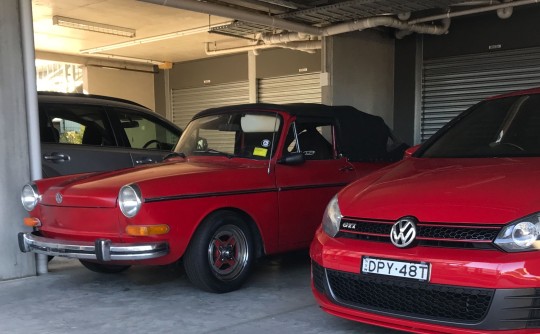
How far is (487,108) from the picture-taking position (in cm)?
431

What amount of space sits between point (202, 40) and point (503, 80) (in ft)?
22.6

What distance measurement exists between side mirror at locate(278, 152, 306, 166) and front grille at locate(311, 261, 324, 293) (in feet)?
5.01

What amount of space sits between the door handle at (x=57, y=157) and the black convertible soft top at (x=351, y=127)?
5.37ft

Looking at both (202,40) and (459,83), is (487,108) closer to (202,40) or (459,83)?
(459,83)

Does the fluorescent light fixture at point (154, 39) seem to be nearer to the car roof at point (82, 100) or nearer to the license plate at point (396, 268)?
the car roof at point (82, 100)

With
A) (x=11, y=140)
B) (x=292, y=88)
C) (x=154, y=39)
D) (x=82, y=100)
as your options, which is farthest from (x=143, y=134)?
(x=292, y=88)

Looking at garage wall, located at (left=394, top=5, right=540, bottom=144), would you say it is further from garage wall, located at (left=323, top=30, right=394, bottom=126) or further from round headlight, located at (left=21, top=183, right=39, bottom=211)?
round headlight, located at (left=21, top=183, right=39, bottom=211)

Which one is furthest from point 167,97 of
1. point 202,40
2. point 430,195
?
point 430,195

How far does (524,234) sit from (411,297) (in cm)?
69

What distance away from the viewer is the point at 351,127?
5750 mm

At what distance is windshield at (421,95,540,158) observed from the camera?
377 cm

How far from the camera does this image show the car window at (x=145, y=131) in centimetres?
694

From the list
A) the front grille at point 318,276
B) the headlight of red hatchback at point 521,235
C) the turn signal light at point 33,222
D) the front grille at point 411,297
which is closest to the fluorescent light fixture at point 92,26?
the turn signal light at point 33,222

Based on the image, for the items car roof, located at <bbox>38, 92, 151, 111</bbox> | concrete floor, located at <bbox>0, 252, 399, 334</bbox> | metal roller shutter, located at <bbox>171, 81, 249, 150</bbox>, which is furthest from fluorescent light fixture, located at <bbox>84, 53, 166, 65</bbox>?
concrete floor, located at <bbox>0, 252, 399, 334</bbox>
